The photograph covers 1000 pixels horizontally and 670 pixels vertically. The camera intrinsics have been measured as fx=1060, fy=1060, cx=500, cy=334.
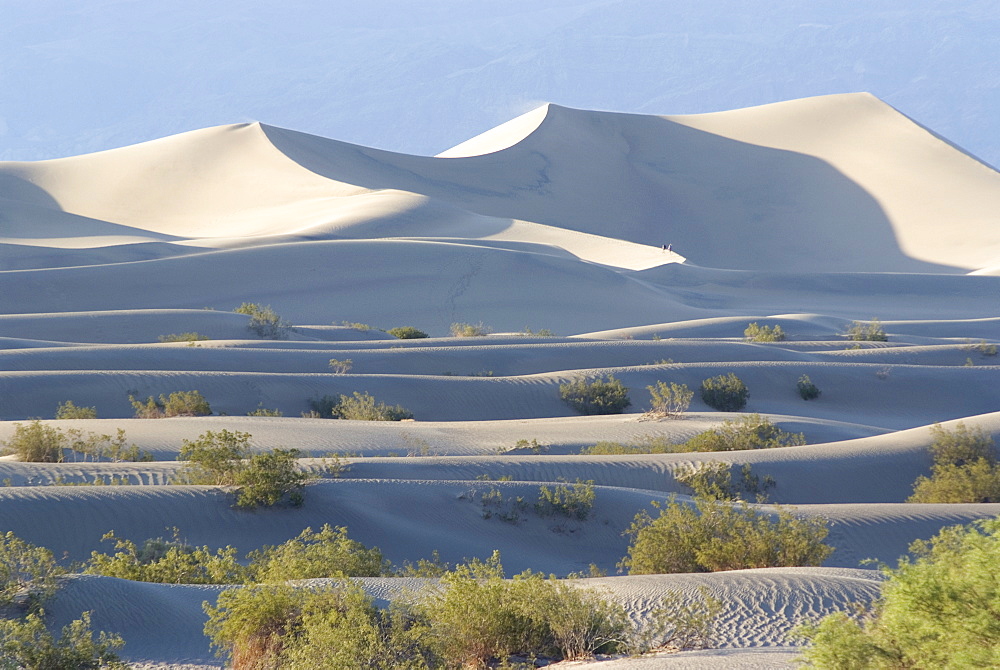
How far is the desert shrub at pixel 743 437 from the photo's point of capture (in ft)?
50.6

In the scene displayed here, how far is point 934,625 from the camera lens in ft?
15.2

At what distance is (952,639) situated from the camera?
454 cm

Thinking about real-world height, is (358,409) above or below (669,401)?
below

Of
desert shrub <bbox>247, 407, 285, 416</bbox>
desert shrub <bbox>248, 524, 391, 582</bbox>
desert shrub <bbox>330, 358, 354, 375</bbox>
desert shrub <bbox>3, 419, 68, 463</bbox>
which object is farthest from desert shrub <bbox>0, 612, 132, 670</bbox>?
desert shrub <bbox>330, 358, 354, 375</bbox>

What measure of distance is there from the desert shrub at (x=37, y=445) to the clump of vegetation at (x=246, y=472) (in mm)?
2096

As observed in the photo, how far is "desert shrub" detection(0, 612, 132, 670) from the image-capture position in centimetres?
577

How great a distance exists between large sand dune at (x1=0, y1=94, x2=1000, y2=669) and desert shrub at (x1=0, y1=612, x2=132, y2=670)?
0.60 m

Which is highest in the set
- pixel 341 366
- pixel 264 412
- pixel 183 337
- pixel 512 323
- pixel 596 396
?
pixel 512 323

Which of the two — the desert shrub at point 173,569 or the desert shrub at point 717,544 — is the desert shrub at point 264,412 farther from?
the desert shrub at point 717,544

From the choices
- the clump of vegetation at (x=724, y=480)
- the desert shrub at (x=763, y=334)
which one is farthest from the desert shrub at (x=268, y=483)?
the desert shrub at (x=763, y=334)

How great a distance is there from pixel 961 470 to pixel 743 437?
3.24 metres

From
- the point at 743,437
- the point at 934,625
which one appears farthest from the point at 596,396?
the point at 934,625

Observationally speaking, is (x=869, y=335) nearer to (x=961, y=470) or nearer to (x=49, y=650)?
(x=961, y=470)

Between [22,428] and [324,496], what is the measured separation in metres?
4.29
